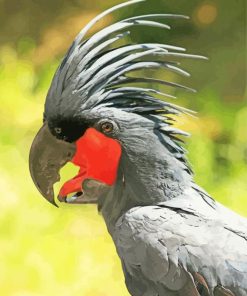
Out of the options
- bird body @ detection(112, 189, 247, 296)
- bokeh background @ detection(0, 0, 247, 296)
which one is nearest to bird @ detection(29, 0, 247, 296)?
bird body @ detection(112, 189, 247, 296)

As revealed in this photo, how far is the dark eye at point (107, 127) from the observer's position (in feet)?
3.37

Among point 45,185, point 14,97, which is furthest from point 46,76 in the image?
point 45,185

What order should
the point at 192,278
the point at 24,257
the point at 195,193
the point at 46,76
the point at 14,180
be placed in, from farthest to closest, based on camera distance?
the point at 46,76 < the point at 14,180 < the point at 24,257 < the point at 195,193 < the point at 192,278

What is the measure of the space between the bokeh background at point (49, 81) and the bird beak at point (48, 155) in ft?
3.00

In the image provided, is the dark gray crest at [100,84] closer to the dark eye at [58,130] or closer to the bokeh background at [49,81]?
the dark eye at [58,130]

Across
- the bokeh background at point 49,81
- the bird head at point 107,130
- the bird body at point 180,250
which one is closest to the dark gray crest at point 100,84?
the bird head at point 107,130

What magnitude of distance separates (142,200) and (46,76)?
4.00 feet

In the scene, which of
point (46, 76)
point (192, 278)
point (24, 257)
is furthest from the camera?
point (46, 76)

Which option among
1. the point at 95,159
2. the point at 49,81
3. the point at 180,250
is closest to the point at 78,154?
the point at 95,159

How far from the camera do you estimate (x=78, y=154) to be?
1.06 m

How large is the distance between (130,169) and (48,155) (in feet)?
0.43

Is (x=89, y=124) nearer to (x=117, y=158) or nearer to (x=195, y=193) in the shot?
(x=117, y=158)

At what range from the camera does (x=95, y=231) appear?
6.55 feet

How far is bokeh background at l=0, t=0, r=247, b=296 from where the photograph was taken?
200 centimetres
